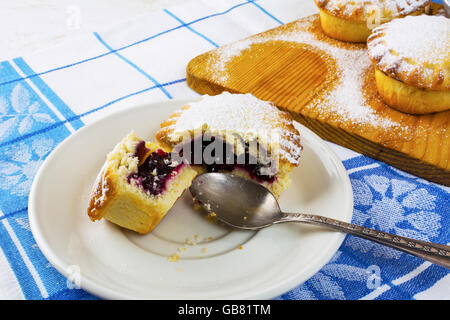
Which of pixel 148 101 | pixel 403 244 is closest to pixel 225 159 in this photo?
pixel 403 244

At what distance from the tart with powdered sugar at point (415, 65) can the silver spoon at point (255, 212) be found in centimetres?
84

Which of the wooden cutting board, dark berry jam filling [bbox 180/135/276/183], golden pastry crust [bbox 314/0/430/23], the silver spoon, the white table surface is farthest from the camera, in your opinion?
the white table surface

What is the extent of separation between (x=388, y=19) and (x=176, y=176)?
1529mm

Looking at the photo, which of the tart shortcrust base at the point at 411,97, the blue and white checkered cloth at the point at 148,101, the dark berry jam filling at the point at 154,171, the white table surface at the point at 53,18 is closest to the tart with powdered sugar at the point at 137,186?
the dark berry jam filling at the point at 154,171

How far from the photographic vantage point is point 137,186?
1.29 metres

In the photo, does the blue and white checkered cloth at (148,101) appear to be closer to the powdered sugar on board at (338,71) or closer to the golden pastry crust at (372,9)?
the powdered sugar on board at (338,71)

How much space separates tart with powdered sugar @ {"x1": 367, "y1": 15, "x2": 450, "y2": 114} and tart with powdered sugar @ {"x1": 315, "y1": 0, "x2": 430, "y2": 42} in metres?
0.30

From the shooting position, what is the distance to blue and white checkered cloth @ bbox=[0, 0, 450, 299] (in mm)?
1214

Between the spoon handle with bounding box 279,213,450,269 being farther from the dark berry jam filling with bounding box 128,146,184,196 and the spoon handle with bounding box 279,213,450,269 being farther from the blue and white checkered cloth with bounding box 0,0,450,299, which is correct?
the dark berry jam filling with bounding box 128,146,184,196

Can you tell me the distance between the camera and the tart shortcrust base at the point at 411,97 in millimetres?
1823

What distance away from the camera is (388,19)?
2.26 metres

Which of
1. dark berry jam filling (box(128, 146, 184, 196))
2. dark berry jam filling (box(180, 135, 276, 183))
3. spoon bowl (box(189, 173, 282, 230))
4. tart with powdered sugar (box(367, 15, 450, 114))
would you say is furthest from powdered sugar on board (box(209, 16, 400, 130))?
dark berry jam filling (box(128, 146, 184, 196))

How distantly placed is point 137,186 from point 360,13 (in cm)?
158

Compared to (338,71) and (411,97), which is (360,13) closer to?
(338,71)
